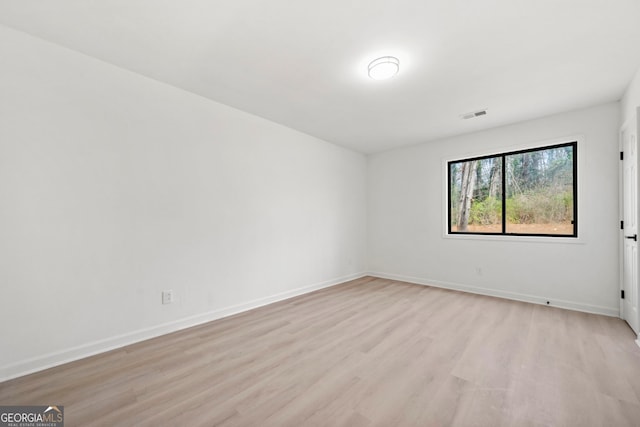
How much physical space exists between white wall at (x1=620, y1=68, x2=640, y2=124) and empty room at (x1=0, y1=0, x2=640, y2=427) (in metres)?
0.04

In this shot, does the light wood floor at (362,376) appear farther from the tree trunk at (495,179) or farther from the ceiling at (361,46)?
the ceiling at (361,46)

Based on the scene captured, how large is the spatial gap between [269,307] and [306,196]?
1.80m

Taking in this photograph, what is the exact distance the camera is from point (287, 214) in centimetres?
405

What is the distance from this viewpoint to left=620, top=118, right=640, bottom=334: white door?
2615 mm

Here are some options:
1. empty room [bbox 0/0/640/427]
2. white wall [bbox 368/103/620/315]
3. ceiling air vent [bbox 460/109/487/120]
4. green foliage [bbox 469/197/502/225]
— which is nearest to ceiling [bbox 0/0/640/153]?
empty room [bbox 0/0/640/427]

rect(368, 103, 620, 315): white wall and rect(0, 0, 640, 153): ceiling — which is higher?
rect(0, 0, 640, 153): ceiling

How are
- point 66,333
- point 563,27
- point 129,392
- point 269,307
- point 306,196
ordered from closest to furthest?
1. point 129,392
2. point 563,27
3. point 66,333
4. point 269,307
5. point 306,196

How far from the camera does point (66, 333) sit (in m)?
2.16

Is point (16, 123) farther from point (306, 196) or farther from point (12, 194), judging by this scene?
point (306, 196)

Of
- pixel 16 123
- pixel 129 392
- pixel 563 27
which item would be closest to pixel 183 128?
pixel 16 123

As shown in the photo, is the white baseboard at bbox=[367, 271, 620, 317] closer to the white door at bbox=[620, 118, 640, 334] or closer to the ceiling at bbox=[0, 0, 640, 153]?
the white door at bbox=[620, 118, 640, 334]

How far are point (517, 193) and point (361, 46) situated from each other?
3.38 meters

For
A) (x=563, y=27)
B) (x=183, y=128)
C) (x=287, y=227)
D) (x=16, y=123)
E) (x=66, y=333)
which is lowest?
(x=66, y=333)

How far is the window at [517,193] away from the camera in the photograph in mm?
3607
